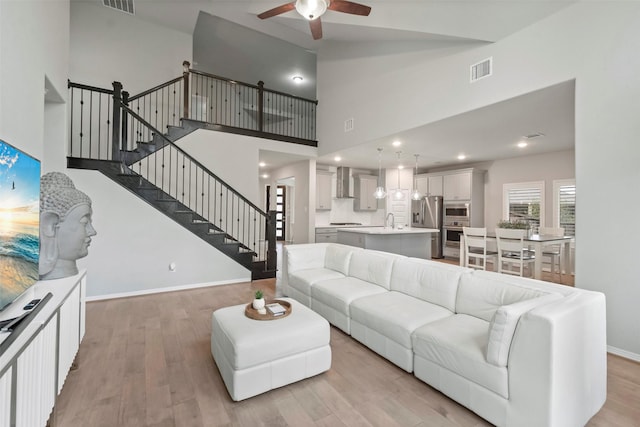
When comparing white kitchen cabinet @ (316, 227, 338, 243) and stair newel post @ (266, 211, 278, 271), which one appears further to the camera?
white kitchen cabinet @ (316, 227, 338, 243)

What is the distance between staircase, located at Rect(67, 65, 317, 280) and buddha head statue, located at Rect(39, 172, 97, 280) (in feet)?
6.93

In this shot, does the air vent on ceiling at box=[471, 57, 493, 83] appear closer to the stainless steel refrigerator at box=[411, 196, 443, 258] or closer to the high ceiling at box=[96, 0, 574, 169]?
the high ceiling at box=[96, 0, 574, 169]

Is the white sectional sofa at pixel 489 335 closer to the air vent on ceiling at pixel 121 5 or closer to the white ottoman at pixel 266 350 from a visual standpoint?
the white ottoman at pixel 266 350

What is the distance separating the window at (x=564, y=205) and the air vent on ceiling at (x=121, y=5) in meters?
8.92

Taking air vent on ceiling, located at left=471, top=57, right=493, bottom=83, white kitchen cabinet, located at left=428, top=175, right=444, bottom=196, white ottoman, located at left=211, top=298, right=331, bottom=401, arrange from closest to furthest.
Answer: white ottoman, located at left=211, top=298, right=331, bottom=401, air vent on ceiling, located at left=471, top=57, right=493, bottom=83, white kitchen cabinet, located at left=428, top=175, right=444, bottom=196

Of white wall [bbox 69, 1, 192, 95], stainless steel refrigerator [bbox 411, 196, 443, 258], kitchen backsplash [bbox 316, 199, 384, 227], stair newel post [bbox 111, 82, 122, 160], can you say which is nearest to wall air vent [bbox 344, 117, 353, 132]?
kitchen backsplash [bbox 316, 199, 384, 227]

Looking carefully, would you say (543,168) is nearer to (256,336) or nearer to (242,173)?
(242,173)

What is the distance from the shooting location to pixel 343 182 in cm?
825

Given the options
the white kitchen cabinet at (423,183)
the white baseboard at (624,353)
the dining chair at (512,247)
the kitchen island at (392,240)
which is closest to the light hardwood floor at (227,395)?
the white baseboard at (624,353)

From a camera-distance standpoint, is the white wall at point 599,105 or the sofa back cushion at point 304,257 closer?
the white wall at point 599,105

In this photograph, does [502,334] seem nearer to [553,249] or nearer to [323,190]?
[553,249]

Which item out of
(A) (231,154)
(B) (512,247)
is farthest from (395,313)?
(A) (231,154)

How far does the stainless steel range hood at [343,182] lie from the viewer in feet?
27.0

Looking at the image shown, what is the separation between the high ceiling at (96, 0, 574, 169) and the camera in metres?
3.25
